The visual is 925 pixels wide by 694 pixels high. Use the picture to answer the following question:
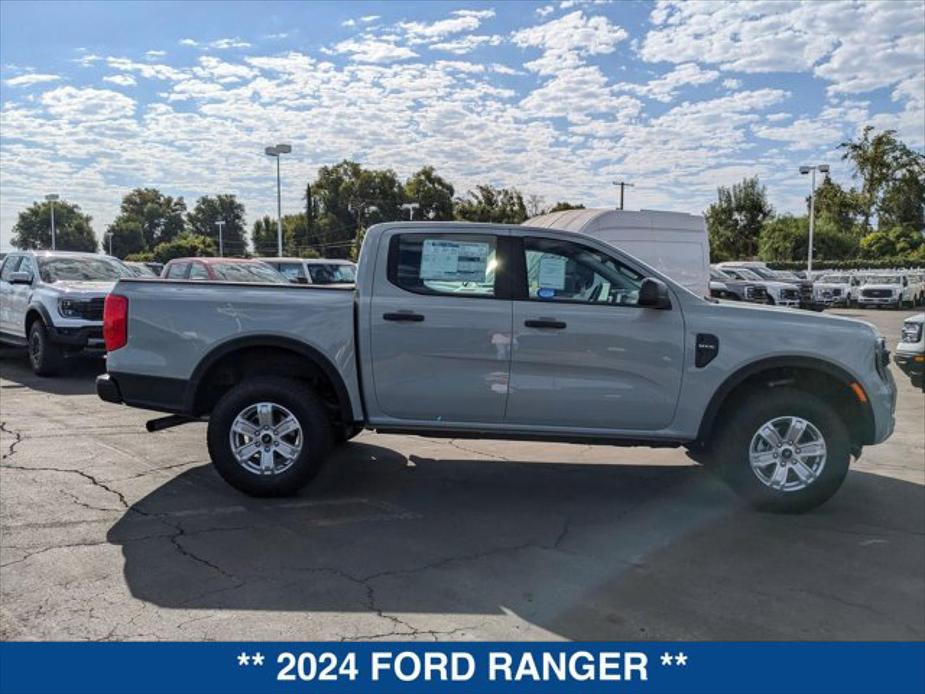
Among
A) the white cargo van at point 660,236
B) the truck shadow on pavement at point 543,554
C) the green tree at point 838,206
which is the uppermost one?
the green tree at point 838,206

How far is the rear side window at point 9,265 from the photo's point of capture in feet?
40.0

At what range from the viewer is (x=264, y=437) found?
530 cm

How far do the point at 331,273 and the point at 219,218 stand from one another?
357ft

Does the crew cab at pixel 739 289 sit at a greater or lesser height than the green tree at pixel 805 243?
lesser

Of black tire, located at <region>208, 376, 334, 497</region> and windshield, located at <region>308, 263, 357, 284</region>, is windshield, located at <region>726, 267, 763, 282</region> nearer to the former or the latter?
windshield, located at <region>308, 263, 357, 284</region>

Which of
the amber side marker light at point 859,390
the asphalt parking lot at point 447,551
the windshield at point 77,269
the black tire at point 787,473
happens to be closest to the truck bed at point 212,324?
the asphalt parking lot at point 447,551

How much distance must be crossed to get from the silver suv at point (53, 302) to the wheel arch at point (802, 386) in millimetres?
8692

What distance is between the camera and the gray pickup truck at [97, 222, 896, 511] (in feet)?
16.9

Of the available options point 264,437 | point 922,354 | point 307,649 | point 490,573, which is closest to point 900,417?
point 922,354

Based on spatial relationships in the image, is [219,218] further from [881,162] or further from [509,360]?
[509,360]

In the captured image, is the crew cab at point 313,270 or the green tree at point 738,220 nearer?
the crew cab at point 313,270

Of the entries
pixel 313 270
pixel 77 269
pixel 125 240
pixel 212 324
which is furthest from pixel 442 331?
pixel 125 240

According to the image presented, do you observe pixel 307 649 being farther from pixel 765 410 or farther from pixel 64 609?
pixel 765 410

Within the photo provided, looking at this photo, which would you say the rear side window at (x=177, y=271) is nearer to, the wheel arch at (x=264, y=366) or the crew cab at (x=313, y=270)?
the crew cab at (x=313, y=270)
